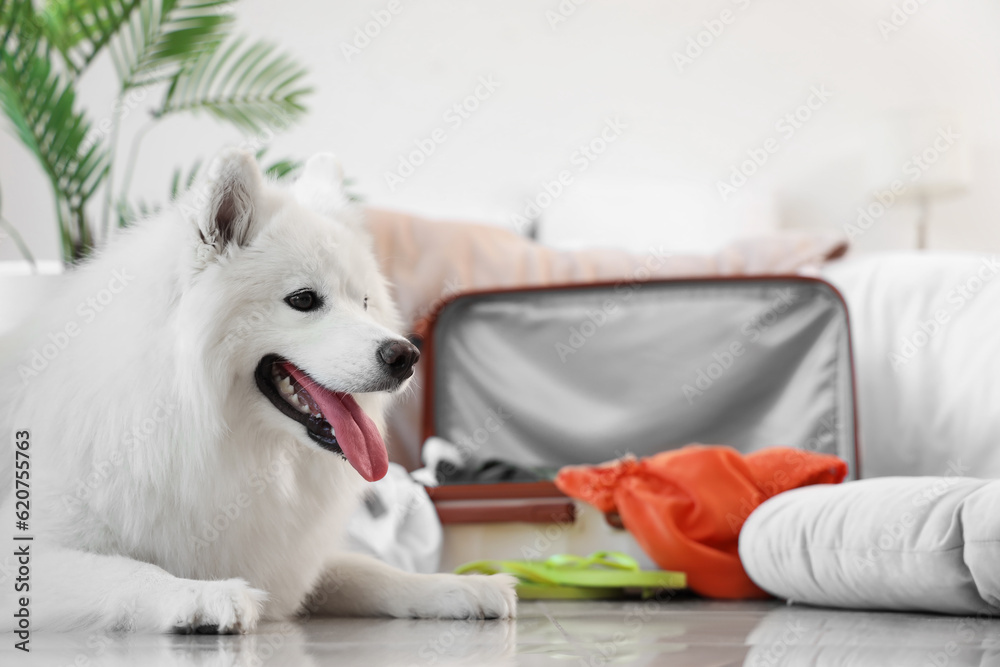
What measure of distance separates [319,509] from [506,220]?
10.7 ft

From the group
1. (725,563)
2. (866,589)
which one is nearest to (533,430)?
(725,563)

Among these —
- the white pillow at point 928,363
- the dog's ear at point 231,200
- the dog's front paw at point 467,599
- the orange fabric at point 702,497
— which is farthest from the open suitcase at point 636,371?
the dog's ear at point 231,200

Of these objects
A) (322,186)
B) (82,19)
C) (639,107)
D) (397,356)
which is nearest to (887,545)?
(397,356)

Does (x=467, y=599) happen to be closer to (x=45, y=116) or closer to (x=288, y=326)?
(x=288, y=326)

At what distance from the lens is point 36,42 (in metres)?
2.37

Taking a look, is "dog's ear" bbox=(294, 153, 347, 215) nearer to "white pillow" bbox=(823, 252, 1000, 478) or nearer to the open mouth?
the open mouth

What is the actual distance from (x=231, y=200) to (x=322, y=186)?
0.33m

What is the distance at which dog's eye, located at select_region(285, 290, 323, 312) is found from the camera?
1244 mm

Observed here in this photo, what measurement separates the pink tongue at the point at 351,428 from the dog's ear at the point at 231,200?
20cm

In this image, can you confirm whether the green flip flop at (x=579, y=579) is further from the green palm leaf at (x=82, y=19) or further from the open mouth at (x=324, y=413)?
the green palm leaf at (x=82, y=19)

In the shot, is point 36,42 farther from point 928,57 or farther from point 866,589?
point 928,57

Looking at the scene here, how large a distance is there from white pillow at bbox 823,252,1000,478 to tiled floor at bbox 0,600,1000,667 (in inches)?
43.5

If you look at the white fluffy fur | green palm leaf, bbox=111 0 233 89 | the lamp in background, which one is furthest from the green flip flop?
the lamp in background

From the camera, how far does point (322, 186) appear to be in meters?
1.52
